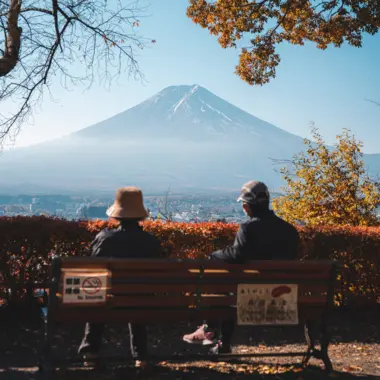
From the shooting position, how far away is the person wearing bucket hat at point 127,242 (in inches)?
191

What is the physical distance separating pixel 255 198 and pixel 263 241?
375 mm

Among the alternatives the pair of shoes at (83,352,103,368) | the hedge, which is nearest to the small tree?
the hedge

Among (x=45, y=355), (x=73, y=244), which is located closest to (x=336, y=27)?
(x=73, y=244)

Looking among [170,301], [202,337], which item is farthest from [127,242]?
[202,337]

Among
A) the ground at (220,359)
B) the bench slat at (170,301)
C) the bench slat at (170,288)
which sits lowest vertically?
the ground at (220,359)

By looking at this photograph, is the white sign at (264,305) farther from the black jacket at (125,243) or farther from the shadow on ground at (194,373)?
the black jacket at (125,243)

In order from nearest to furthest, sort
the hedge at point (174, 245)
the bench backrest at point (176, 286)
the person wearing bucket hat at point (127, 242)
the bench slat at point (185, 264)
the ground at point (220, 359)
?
the bench slat at point (185, 264) < the bench backrest at point (176, 286) < the person wearing bucket hat at point (127, 242) < the ground at point (220, 359) < the hedge at point (174, 245)

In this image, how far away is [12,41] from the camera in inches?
366

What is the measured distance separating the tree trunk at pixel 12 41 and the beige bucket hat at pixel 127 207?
5081 mm

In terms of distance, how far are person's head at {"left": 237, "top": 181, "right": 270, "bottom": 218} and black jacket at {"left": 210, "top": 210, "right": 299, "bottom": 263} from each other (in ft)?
0.20

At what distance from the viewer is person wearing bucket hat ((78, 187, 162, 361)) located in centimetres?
486

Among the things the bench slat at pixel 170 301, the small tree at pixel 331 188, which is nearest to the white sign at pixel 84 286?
the bench slat at pixel 170 301

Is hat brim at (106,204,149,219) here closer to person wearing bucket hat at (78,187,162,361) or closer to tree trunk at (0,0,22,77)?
person wearing bucket hat at (78,187,162,361)

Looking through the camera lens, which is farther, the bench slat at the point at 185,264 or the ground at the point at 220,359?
the ground at the point at 220,359
